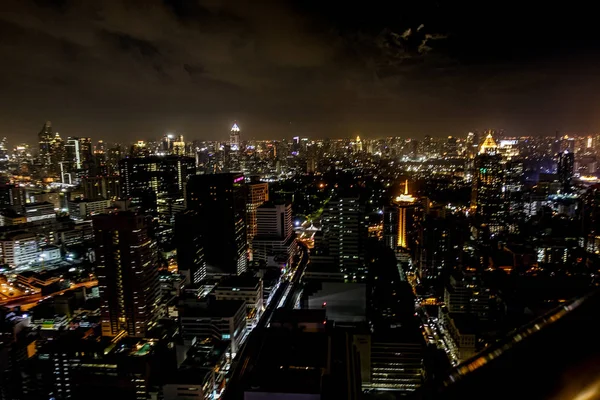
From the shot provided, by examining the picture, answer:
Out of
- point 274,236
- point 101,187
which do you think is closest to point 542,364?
point 274,236

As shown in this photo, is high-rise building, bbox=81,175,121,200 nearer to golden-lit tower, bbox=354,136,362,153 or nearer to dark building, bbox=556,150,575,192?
golden-lit tower, bbox=354,136,362,153

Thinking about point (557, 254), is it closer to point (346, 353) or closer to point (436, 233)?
Answer: point (436, 233)

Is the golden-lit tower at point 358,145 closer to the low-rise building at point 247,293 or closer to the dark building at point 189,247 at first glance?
the dark building at point 189,247

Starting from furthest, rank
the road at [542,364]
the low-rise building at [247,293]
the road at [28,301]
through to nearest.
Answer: the road at [28,301] < the low-rise building at [247,293] < the road at [542,364]

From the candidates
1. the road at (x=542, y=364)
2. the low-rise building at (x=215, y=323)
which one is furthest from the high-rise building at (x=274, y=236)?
the road at (x=542, y=364)

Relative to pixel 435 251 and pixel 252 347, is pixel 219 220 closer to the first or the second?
pixel 252 347

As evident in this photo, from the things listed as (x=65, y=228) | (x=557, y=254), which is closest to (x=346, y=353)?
(x=557, y=254)

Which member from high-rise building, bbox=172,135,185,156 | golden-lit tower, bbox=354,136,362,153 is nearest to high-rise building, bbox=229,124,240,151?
high-rise building, bbox=172,135,185,156

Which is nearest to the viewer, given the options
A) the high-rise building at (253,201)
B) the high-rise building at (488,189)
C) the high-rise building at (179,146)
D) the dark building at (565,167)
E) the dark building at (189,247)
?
the dark building at (189,247)
